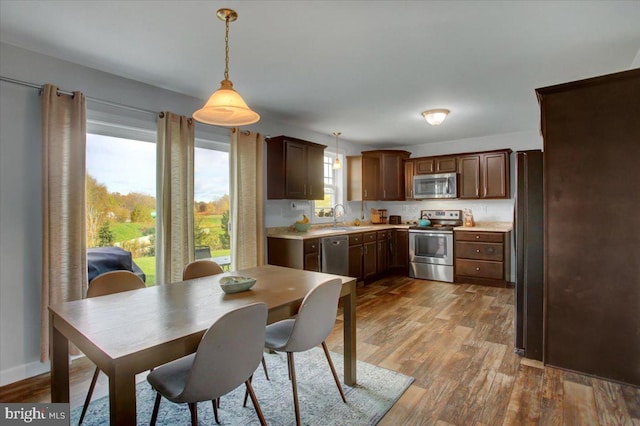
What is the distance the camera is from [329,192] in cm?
589

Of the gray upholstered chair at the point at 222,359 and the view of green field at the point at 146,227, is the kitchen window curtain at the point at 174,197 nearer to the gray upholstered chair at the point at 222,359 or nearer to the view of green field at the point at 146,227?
the view of green field at the point at 146,227

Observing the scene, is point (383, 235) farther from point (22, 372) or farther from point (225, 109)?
point (22, 372)

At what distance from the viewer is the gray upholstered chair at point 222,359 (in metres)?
1.36

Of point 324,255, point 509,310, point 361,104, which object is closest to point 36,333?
point 324,255

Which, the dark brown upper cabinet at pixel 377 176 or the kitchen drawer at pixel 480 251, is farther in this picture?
the dark brown upper cabinet at pixel 377 176

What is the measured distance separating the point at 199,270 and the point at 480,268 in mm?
4291

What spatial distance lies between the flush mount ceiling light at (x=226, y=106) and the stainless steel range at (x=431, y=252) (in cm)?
418

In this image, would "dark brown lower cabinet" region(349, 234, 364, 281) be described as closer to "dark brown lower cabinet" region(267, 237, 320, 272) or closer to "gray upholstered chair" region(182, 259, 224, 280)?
"dark brown lower cabinet" region(267, 237, 320, 272)

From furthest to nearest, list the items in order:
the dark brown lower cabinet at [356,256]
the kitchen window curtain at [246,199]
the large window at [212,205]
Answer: the dark brown lower cabinet at [356,256] < the kitchen window curtain at [246,199] < the large window at [212,205]

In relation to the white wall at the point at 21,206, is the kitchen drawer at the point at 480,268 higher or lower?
lower

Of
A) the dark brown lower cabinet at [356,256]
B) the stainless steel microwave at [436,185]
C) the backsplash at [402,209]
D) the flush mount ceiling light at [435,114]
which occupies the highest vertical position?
the flush mount ceiling light at [435,114]

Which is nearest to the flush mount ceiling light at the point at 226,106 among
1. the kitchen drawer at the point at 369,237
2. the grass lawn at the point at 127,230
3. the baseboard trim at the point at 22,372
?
the grass lawn at the point at 127,230

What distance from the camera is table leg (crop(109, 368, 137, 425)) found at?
1.14 meters

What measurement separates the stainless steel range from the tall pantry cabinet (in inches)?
112
